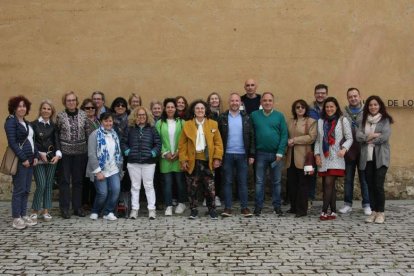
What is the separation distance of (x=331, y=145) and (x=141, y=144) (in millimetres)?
2749

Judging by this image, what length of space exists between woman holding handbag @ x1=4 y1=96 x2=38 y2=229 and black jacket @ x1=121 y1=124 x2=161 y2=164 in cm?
132

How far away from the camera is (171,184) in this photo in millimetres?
7504

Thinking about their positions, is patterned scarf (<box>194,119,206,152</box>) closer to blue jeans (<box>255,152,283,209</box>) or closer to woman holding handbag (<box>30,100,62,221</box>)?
blue jeans (<box>255,152,283,209</box>)

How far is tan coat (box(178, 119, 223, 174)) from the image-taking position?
709cm

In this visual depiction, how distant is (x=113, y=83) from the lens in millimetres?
8586

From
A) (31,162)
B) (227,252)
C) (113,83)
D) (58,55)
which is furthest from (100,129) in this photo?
(227,252)

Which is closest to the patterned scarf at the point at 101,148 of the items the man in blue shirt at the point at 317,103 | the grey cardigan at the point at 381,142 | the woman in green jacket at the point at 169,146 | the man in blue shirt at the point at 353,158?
the woman in green jacket at the point at 169,146

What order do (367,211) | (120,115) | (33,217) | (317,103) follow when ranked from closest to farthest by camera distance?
(33,217) → (367,211) → (120,115) → (317,103)

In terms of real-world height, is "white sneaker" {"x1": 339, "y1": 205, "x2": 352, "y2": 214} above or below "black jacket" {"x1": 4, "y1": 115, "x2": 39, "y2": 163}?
below

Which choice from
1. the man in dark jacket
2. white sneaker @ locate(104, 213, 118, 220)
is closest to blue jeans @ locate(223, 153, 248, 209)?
the man in dark jacket

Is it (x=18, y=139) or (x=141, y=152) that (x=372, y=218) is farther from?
(x=18, y=139)

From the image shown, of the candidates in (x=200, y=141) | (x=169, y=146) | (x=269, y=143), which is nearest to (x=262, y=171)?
(x=269, y=143)

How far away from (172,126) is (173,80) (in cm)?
139

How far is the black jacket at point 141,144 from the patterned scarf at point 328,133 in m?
2.42
